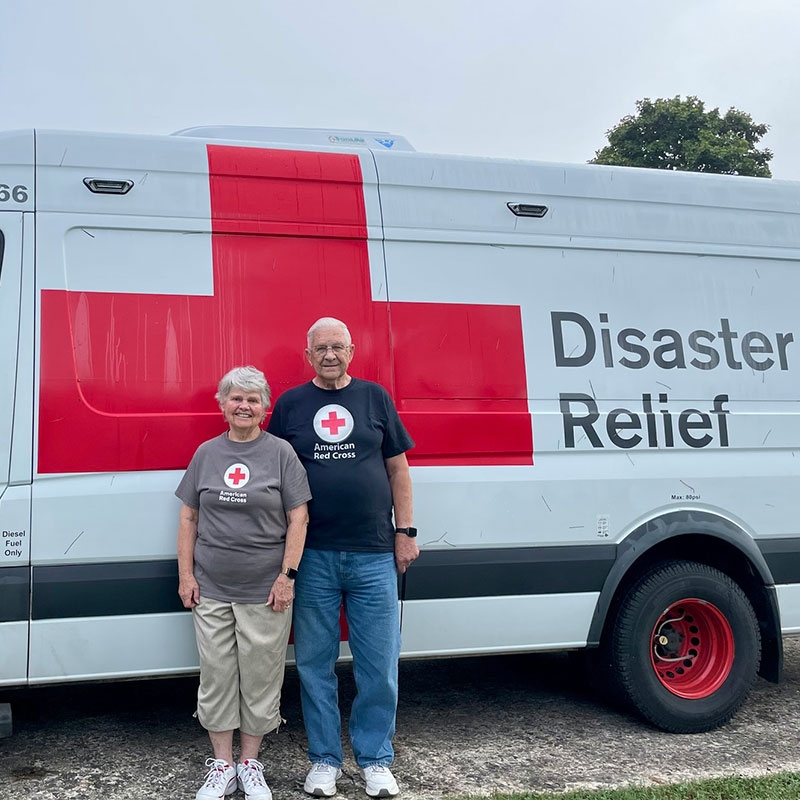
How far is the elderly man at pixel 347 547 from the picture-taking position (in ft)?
12.3

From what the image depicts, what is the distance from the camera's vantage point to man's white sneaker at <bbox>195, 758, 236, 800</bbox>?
11.8ft

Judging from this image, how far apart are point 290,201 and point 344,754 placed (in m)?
2.51

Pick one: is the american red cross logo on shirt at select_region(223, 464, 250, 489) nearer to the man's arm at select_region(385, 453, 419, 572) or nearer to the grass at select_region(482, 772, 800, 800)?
the man's arm at select_region(385, 453, 419, 572)

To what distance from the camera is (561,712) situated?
15.9 feet

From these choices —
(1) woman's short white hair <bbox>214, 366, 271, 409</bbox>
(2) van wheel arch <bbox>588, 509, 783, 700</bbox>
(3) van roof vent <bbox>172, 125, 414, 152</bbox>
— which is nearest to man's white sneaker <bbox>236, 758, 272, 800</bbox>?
(1) woman's short white hair <bbox>214, 366, 271, 409</bbox>

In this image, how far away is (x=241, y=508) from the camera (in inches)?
143

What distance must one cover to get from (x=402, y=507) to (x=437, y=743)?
4.21 feet

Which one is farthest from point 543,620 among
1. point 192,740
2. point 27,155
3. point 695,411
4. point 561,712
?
point 27,155

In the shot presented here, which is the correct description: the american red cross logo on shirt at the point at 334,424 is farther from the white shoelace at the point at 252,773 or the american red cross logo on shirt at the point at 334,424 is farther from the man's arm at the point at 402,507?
the white shoelace at the point at 252,773

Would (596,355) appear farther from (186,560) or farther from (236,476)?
(186,560)

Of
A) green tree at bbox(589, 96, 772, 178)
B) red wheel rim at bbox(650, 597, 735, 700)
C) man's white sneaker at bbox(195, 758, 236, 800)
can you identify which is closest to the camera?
man's white sneaker at bbox(195, 758, 236, 800)

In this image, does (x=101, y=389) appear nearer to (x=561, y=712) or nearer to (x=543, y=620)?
(x=543, y=620)

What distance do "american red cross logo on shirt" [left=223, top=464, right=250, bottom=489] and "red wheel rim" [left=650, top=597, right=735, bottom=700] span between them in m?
2.27

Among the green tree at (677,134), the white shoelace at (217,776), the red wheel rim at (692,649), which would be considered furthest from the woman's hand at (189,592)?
the green tree at (677,134)
